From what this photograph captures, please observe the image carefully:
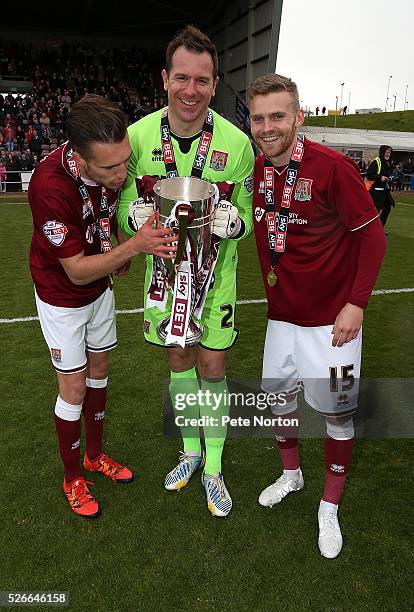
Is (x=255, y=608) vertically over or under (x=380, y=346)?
under

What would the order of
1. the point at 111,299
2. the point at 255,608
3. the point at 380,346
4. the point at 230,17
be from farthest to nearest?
the point at 230,17 < the point at 380,346 < the point at 111,299 < the point at 255,608

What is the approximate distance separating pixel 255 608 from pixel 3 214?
11.7 metres

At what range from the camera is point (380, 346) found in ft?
15.5

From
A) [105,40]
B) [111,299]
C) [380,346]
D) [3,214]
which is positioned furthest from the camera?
[105,40]

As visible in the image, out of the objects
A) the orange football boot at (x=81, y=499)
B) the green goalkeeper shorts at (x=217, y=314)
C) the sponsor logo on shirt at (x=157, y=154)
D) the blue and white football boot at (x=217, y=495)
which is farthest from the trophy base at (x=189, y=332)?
the orange football boot at (x=81, y=499)

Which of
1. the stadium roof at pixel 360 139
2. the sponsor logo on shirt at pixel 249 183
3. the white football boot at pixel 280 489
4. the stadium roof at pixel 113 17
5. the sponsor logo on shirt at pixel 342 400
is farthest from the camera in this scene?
the stadium roof at pixel 360 139

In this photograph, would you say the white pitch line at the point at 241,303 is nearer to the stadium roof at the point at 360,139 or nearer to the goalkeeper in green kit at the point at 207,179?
the goalkeeper in green kit at the point at 207,179

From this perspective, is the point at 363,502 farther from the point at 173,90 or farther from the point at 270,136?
the point at 173,90

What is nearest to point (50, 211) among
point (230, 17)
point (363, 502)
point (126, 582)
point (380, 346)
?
point (126, 582)

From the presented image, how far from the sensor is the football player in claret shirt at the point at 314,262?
6.82 feet

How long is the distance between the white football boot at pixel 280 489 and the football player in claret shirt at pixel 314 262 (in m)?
0.25

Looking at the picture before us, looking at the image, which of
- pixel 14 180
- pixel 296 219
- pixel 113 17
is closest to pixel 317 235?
pixel 296 219

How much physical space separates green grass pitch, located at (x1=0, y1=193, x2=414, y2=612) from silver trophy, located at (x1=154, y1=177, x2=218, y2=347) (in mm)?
1010

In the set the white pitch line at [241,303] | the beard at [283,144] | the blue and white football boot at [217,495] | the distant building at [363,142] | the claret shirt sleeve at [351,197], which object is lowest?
the blue and white football boot at [217,495]
